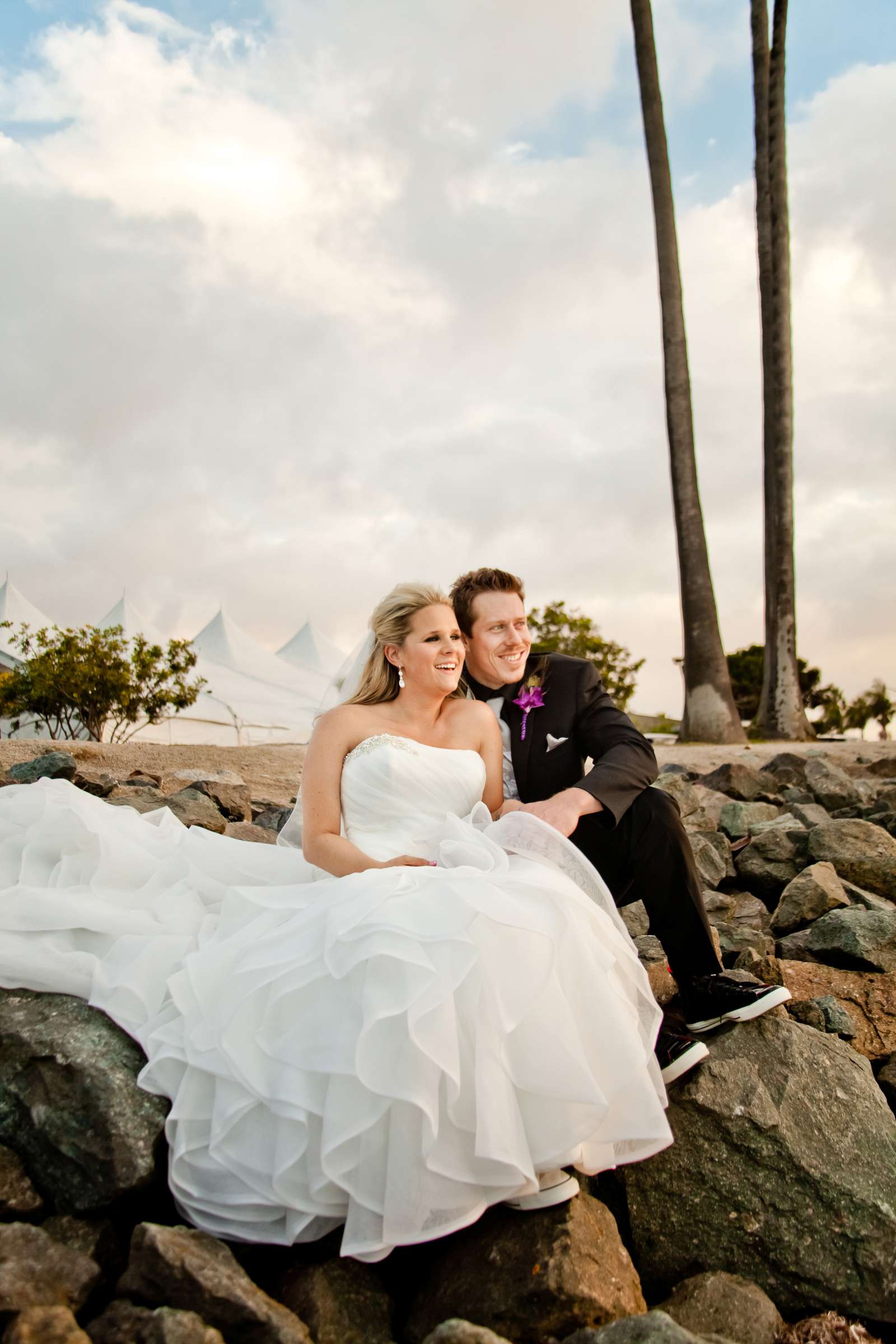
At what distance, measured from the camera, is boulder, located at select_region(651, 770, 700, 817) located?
7.29 metres

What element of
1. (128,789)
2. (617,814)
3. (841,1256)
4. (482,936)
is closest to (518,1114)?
(482,936)

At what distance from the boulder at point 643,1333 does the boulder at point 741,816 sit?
533cm

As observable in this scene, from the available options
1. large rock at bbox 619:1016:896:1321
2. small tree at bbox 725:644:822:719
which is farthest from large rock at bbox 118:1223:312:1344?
small tree at bbox 725:644:822:719

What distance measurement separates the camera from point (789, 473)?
16750 mm

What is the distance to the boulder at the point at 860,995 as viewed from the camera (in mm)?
3543

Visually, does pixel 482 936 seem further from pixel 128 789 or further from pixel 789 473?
pixel 789 473

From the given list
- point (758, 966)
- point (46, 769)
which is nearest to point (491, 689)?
point (758, 966)

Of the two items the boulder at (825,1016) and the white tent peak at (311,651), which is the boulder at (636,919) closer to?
the boulder at (825,1016)

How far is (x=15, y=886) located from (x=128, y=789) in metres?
3.22

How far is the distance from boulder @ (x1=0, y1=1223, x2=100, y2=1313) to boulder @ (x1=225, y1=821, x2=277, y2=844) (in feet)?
9.43

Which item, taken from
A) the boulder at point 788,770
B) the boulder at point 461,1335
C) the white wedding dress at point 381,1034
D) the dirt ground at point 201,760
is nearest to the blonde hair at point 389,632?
the white wedding dress at point 381,1034

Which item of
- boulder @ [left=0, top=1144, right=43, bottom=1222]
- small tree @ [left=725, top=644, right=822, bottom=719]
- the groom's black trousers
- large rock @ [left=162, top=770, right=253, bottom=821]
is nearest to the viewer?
boulder @ [left=0, top=1144, right=43, bottom=1222]

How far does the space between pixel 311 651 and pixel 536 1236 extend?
29.7 meters

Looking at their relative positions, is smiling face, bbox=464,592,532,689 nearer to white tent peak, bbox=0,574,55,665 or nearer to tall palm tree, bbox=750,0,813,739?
Answer: tall palm tree, bbox=750,0,813,739
